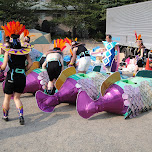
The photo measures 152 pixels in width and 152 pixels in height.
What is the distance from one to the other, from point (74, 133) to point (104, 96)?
41.0 inches

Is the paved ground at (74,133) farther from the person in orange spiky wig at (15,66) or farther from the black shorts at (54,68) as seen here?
the black shorts at (54,68)

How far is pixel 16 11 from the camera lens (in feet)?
79.2

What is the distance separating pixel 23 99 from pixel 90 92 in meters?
1.82

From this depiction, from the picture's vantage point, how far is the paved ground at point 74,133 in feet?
11.2

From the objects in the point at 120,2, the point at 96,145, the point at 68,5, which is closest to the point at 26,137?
the point at 96,145

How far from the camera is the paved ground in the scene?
3406mm

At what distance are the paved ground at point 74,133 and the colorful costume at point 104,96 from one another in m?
0.19

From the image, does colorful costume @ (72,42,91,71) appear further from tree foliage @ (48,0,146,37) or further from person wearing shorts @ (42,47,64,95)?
tree foliage @ (48,0,146,37)

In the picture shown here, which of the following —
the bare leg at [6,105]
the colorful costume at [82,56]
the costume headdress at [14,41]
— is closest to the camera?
the costume headdress at [14,41]

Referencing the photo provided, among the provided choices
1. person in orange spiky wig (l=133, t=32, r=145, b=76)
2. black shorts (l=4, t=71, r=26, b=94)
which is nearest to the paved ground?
black shorts (l=4, t=71, r=26, b=94)

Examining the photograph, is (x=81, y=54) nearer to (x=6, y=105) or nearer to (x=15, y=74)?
(x=15, y=74)

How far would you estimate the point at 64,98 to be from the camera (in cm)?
493

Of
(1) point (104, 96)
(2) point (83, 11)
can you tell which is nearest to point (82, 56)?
(1) point (104, 96)

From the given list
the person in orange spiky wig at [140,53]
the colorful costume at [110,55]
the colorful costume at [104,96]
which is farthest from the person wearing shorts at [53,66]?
the person in orange spiky wig at [140,53]
